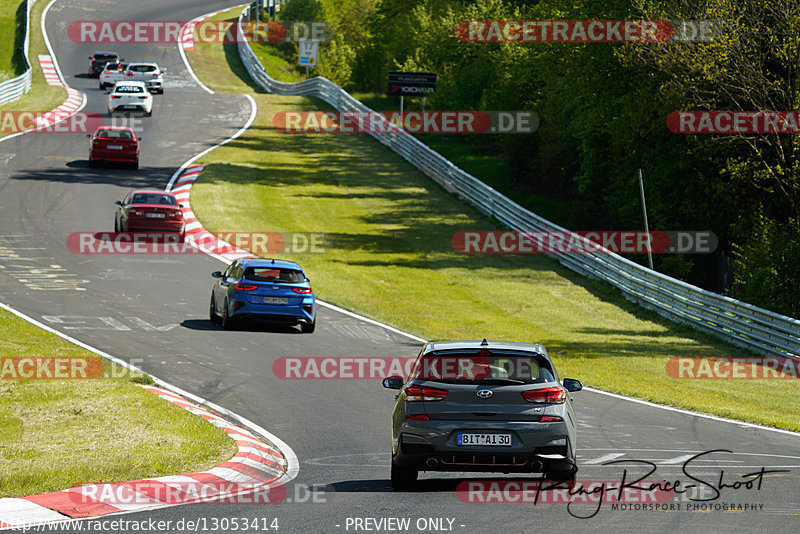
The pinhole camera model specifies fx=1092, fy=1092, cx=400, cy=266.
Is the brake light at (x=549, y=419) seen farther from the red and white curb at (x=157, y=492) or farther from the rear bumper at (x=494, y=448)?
the red and white curb at (x=157, y=492)

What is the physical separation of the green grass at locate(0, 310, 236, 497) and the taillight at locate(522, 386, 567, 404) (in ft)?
11.9

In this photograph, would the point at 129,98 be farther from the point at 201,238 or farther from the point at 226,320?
the point at 226,320

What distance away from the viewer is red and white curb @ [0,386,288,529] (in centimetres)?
898

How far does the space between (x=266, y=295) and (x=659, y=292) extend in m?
12.3

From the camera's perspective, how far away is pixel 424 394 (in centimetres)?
992

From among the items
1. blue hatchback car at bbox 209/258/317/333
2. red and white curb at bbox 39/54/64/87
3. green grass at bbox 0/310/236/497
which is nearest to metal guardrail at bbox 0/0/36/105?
red and white curb at bbox 39/54/64/87

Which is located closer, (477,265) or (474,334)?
(474,334)

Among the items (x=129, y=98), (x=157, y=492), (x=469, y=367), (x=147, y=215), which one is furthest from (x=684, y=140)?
(x=157, y=492)

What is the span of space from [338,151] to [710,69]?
935 inches

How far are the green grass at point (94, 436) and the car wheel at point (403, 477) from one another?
2.26 m


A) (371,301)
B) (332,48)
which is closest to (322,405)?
(371,301)

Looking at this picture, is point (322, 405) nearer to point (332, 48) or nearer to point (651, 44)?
point (651, 44)

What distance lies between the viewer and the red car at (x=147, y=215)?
31.0m

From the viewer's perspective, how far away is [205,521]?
8.81 m
